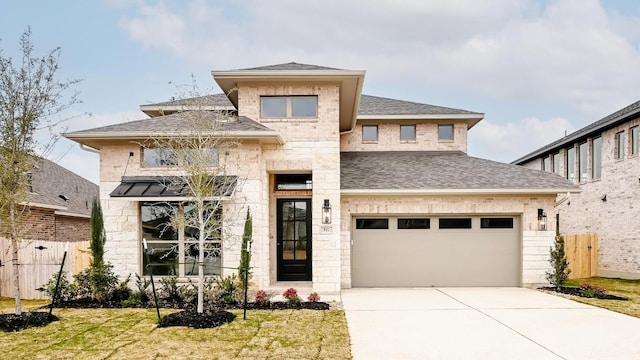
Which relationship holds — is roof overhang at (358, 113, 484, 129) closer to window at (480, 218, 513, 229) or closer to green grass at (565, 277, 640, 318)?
window at (480, 218, 513, 229)

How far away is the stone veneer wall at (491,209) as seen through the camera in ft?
42.2

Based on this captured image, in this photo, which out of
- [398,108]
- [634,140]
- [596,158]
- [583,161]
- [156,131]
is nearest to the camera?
[156,131]

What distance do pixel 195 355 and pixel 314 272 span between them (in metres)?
5.44

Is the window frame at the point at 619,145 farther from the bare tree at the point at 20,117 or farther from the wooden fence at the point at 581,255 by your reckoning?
the bare tree at the point at 20,117

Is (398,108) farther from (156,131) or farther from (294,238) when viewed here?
(156,131)

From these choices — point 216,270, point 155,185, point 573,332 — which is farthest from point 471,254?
point 155,185

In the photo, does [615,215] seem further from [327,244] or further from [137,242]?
[137,242]

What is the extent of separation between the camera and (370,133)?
16.9m

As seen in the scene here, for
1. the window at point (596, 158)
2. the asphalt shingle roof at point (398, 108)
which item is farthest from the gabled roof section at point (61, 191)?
the window at point (596, 158)

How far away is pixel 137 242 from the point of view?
1099 centimetres

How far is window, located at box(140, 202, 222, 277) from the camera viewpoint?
35.9 ft

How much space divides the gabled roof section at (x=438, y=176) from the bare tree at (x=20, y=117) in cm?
748


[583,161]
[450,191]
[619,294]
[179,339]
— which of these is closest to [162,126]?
[179,339]

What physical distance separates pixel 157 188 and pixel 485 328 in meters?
7.84
